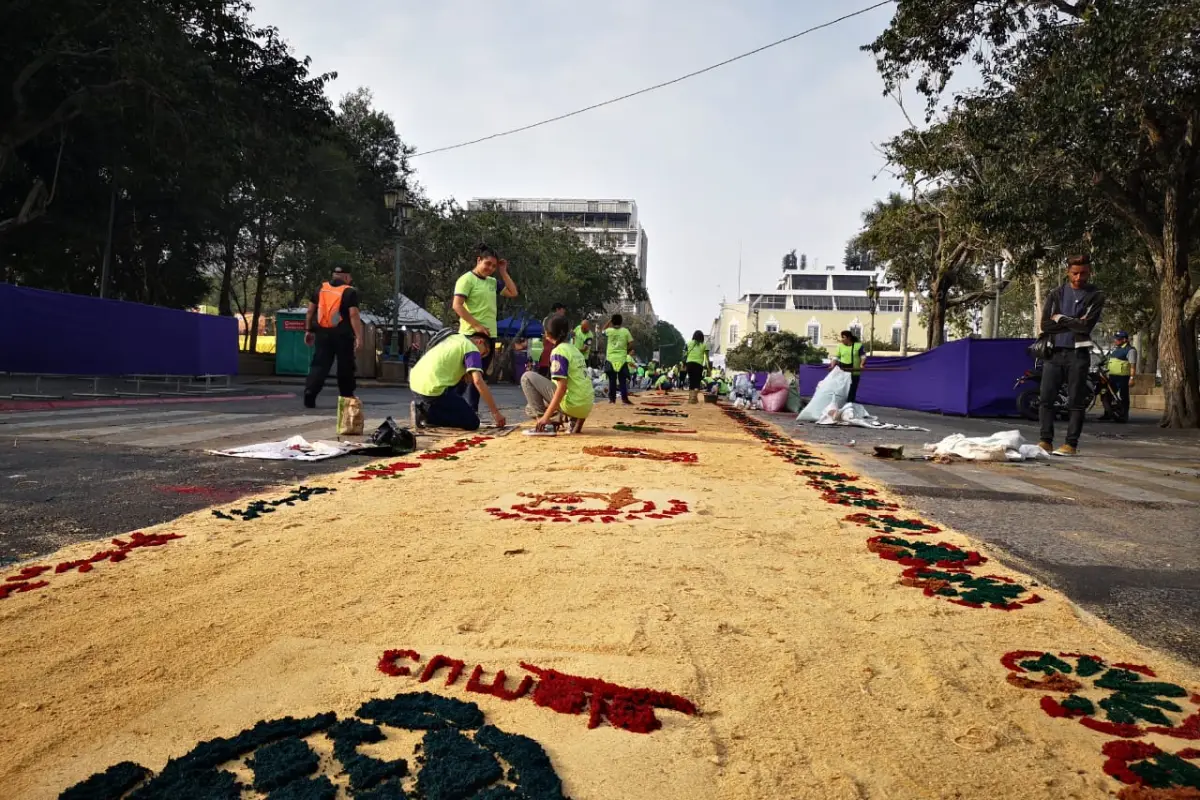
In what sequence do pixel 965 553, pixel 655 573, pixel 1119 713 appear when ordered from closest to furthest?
1. pixel 1119 713
2. pixel 655 573
3. pixel 965 553

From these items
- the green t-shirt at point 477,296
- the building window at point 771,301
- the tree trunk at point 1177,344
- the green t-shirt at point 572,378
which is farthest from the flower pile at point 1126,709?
the building window at point 771,301

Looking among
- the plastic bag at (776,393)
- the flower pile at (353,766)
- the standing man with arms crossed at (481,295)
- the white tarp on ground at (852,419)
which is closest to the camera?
the flower pile at (353,766)

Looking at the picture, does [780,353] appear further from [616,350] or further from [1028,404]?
[616,350]

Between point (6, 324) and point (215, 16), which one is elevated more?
point (215, 16)

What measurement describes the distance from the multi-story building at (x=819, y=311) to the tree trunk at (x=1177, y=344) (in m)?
60.2

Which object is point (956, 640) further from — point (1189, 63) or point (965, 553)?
point (1189, 63)

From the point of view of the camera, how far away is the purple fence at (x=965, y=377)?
15.4 metres

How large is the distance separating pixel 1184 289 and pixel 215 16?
18.4 m

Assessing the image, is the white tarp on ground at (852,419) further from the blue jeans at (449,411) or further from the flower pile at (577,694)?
the flower pile at (577,694)

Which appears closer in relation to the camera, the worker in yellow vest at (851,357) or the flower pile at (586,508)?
the flower pile at (586,508)

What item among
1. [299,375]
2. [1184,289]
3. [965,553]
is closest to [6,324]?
[965,553]

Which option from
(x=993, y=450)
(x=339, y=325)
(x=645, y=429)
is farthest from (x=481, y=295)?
(x=993, y=450)

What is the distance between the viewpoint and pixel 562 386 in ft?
25.7

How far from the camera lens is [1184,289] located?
45.0ft
